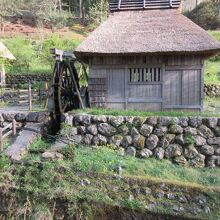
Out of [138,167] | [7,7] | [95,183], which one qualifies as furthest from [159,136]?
[7,7]

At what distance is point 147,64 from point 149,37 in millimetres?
1022

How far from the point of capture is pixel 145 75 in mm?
11547

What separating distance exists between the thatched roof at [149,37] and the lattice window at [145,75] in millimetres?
991

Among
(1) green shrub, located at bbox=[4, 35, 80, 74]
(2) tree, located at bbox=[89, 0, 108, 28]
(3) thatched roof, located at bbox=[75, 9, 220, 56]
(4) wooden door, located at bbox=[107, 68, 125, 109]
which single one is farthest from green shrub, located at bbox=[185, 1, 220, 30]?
(4) wooden door, located at bbox=[107, 68, 125, 109]

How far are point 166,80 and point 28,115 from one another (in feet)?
18.3

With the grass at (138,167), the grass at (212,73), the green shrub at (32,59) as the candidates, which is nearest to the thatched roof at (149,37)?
the grass at (138,167)

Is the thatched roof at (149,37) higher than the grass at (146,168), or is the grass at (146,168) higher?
the thatched roof at (149,37)

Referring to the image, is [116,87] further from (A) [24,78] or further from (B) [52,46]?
(B) [52,46]

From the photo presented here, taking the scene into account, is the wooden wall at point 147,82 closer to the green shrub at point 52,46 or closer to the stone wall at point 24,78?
the stone wall at point 24,78

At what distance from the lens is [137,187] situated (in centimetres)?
804

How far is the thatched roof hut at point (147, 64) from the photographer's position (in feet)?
35.6

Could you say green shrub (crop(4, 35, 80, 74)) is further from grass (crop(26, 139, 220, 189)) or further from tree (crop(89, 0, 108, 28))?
grass (crop(26, 139, 220, 189))

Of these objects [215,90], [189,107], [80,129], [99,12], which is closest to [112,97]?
[80,129]

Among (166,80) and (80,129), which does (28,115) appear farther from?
(166,80)
